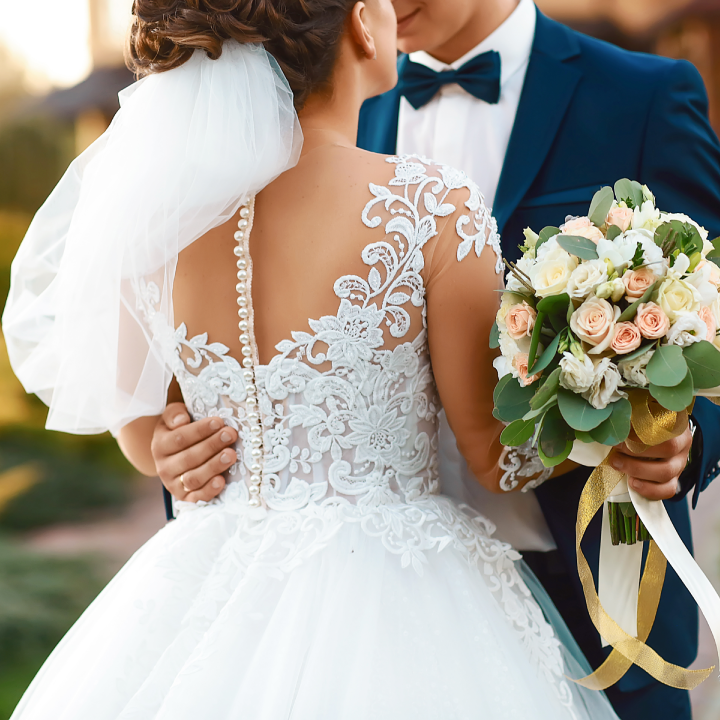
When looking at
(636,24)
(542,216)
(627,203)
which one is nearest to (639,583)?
(627,203)

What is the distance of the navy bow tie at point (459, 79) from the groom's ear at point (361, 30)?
2.33 feet

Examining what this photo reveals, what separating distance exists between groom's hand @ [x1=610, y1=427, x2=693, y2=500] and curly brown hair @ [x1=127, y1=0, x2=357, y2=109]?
0.90 m

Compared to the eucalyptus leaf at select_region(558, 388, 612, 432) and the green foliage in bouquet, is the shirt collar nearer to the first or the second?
the green foliage in bouquet

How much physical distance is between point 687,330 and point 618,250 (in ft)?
0.55

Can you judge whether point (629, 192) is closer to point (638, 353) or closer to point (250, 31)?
point (638, 353)

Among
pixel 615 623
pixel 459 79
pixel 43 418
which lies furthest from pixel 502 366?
pixel 43 418

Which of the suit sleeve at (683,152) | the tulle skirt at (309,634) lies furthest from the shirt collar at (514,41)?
the tulle skirt at (309,634)

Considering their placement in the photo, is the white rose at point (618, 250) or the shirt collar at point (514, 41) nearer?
the white rose at point (618, 250)

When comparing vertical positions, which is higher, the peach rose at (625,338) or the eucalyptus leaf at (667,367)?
the peach rose at (625,338)

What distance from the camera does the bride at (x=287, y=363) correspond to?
1.27 m

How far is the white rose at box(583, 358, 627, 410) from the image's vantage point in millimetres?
1185

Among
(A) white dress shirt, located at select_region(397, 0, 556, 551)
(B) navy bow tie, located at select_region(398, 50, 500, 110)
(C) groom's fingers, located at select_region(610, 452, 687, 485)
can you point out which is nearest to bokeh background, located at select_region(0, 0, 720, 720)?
(A) white dress shirt, located at select_region(397, 0, 556, 551)

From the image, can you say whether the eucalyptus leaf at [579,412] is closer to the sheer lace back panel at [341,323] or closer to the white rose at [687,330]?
the white rose at [687,330]

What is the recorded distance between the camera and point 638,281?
1.20m
